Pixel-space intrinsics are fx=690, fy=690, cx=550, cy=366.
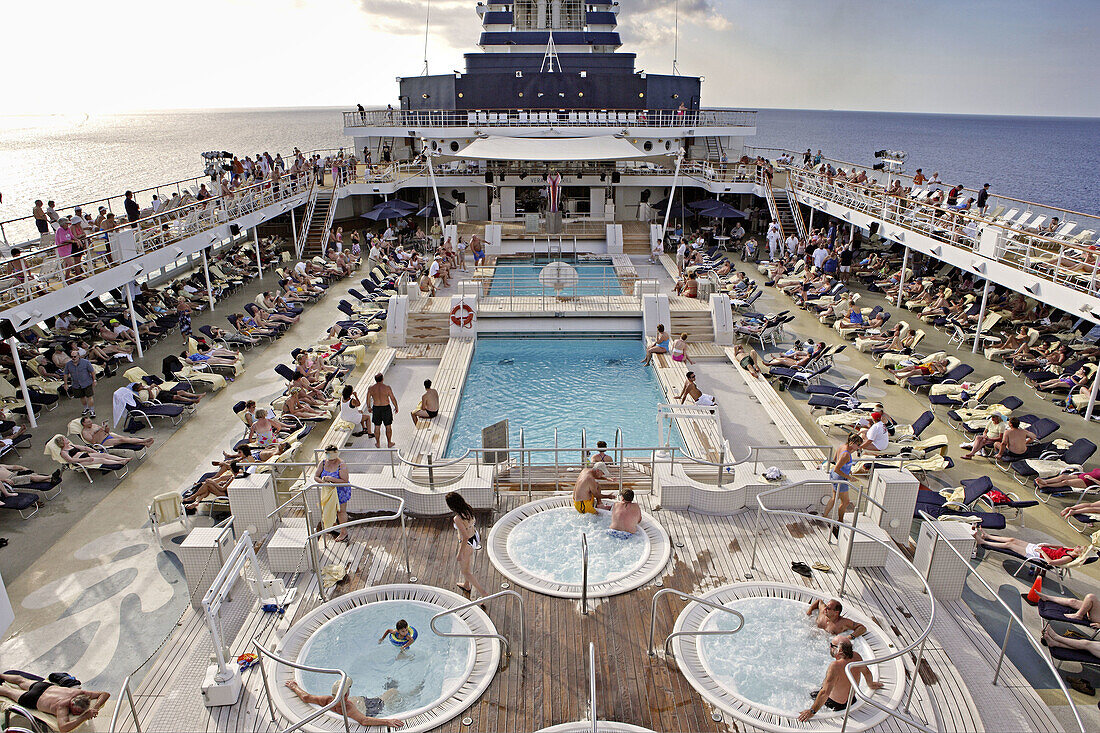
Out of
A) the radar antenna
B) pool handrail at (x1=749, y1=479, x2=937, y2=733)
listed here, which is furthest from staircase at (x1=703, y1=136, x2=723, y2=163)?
pool handrail at (x1=749, y1=479, x2=937, y2=733)

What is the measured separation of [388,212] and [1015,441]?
22181 mm

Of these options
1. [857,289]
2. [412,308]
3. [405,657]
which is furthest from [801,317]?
[405,657]

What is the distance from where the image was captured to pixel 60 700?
6344mm

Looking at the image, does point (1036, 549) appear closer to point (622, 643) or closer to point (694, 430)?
point (694, 430)

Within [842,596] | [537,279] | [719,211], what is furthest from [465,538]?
[719,211]

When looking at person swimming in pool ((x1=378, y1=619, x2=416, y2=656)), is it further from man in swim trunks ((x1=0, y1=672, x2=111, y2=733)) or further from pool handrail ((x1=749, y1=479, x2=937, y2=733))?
pool handrail ((x1=749, y1=479, x2=937, y2=733))

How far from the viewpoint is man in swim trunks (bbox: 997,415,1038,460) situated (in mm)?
10867

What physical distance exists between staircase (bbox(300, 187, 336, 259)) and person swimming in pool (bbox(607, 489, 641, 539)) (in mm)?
20704

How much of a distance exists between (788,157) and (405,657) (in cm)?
3096

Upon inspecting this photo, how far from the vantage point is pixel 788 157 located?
105 ft

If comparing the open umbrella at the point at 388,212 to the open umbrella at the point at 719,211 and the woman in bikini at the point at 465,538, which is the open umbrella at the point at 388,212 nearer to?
the open umbrella at the point at 719,211

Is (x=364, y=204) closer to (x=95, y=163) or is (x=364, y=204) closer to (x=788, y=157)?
(x=788, y=157)

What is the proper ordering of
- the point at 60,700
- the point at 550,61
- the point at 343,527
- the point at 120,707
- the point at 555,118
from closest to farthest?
the point at 120,707, the point at 60,700, the point at 343,527, the point at 555,118, the point at 550,61

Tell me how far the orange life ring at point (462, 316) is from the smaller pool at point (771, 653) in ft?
35.8
